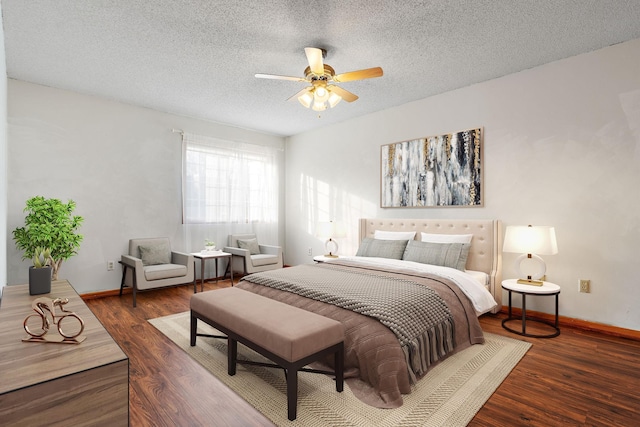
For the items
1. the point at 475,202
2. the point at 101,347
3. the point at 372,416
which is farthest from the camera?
the point at 475,202

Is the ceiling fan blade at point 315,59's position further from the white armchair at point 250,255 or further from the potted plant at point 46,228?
the white armchair at point 250,255

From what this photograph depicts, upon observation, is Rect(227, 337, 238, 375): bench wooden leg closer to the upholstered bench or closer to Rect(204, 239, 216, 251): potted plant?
the upholstered bench

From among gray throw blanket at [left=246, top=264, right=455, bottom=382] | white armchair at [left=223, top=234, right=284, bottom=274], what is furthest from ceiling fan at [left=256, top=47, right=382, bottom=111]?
white armchair at [left=223, top=234, right=284, bottom=274]

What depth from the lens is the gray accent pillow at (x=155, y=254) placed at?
4.48 meters

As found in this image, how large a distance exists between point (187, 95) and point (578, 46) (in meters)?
4.43

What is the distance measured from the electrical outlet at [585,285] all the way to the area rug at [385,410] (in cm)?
102

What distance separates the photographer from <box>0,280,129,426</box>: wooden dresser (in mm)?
1025

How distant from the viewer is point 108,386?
118cm

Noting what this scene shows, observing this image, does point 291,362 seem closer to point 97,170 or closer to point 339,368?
point 339,368

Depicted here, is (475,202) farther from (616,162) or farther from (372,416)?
(372,416)

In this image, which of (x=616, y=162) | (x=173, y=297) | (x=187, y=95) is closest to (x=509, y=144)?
(x=616, y=162)

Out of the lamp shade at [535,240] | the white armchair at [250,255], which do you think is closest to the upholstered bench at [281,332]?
the lamp shade at [535,240]

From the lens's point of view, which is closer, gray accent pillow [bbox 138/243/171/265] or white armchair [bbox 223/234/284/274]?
gray accent pillow [bbox 138/243/171/265]

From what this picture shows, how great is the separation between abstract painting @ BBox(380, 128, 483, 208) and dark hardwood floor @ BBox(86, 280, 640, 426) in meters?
1.76
